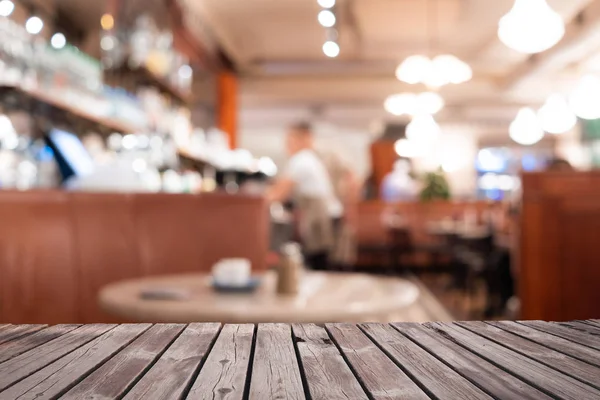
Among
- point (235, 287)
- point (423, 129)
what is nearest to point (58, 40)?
point (235, 287)

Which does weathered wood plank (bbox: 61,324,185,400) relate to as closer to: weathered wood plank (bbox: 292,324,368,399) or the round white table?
weathered wood plank (bbox: 292,324,368,399)

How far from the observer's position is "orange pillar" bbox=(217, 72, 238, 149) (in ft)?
32.9

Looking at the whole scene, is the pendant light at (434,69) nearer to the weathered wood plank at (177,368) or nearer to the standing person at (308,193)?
the standing person at (308,193)

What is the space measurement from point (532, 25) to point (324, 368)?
4.92 meters

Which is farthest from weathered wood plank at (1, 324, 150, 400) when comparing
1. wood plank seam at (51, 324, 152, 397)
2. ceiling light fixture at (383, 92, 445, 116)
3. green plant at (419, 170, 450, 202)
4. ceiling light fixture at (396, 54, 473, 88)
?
green plant at (419, 170, 450, 202)

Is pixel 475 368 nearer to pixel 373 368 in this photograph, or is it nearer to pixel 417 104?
pixel 373 368

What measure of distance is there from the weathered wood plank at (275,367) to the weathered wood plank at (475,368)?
26cm

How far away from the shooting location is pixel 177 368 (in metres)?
1.02

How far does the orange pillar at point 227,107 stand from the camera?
32.9ft

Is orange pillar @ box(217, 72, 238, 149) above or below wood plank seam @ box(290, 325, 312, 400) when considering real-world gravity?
above

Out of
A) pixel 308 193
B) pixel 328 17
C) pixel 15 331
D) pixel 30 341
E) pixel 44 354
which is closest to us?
pixel 44 354

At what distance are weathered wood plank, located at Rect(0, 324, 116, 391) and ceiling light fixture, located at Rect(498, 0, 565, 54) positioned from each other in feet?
15.7

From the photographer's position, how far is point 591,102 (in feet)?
28.6

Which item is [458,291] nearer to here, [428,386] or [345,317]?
[345,317]
